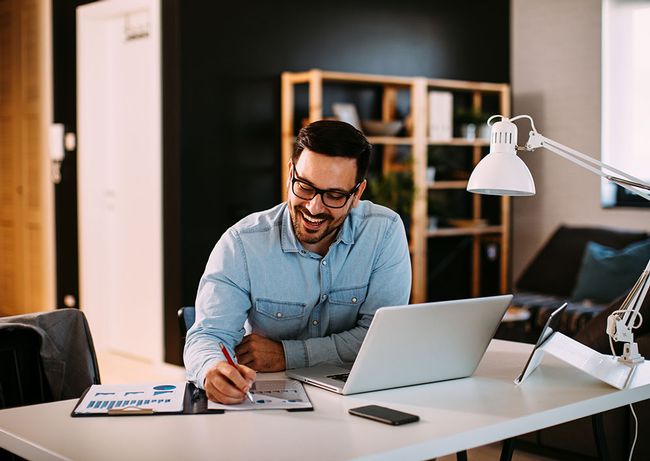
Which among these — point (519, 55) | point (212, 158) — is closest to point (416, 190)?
point (212, 158)

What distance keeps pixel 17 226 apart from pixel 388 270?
535cm

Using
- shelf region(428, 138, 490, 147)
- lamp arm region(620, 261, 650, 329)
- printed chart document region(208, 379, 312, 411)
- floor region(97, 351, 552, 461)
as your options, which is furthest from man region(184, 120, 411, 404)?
shelf region(428, 138, 490, 147)

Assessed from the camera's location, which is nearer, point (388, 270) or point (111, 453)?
point (111, 453)

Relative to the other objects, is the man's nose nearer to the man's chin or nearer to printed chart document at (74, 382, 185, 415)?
the man's chin

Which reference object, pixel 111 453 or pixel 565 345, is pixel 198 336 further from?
pixel 565 345

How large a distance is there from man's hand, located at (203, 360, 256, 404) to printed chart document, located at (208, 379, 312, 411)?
0.02 m

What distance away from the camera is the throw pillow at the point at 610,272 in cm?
557

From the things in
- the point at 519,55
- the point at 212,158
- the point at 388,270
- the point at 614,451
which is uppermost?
the point at 519,55

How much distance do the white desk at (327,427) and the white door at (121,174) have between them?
12.1 ft

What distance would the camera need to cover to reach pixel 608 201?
265 inches

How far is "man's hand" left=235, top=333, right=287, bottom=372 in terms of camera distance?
2.22 m

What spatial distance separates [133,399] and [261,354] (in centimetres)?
44

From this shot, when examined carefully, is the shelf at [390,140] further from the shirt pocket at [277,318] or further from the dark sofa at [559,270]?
the shirt pocket at [277,318]

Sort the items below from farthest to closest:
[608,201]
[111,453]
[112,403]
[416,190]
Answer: [608,201]
[416,190]
[112,403]
[111,453]
